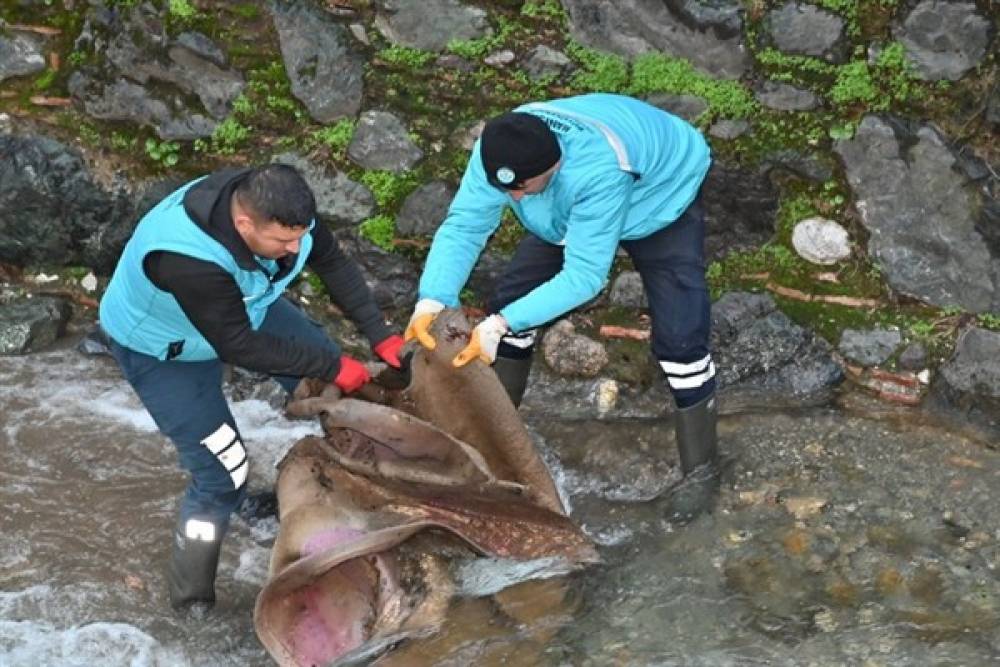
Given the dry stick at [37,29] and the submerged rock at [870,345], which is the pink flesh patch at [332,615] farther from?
the dry stick at [37,29]

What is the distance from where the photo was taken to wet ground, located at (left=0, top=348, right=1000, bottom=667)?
409 centimetres

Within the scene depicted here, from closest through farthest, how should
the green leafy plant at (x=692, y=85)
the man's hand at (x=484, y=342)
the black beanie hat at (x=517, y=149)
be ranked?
the black beanie hat at (x=517, y=149) → the man's hand at (x=484, y=342) → the green leafy plant at (x=692, y=85)

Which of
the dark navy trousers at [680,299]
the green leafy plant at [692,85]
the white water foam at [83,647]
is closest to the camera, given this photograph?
the white water foam at [83,647]

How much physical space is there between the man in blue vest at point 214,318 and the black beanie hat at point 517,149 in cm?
63

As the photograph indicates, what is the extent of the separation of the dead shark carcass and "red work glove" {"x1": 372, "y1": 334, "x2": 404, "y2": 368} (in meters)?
0.10

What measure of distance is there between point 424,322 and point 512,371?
3.11 feet

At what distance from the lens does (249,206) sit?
3.73 m

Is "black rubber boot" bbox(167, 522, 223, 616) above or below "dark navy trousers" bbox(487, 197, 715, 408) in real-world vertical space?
below

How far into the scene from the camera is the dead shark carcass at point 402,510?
3.95m

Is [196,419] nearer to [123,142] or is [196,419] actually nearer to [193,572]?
[193,572]

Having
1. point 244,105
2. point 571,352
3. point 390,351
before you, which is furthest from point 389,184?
point 390,351

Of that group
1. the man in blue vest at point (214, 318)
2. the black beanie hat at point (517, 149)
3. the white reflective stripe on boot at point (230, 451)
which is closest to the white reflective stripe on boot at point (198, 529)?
the man in blue vest at point (214, 318)

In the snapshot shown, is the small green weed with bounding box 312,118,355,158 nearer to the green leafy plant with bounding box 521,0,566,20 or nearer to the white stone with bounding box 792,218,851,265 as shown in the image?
the green leafy plant with bounding box 521,0,566,20

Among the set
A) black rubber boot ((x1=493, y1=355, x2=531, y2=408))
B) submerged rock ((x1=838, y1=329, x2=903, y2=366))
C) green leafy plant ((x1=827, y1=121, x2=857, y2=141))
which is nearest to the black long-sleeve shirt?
black rubber boot ((x1=493, y1=355, x2=531, y2=408))
